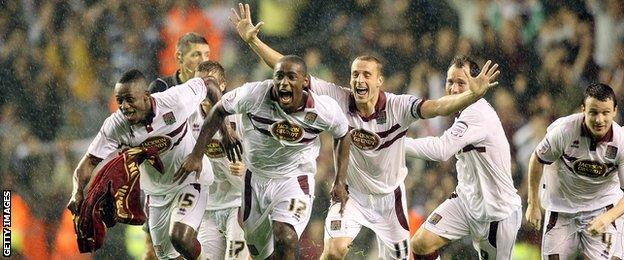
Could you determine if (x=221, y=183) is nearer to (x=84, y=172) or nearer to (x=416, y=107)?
(x=84, y=172)

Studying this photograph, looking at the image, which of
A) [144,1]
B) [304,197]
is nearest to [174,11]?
[144,1]

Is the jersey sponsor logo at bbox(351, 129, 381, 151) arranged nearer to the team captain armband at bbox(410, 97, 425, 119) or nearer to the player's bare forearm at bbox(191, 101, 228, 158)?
the team captain armband at bbox(410, 97, 425, 119)

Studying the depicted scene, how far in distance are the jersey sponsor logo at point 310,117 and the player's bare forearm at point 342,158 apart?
10.4 inches

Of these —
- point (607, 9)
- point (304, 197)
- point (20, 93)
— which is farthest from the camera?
point (20, 93)

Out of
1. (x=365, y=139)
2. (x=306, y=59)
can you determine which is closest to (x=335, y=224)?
(x=365, y=139)

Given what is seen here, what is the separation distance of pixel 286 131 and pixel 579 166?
2207mm

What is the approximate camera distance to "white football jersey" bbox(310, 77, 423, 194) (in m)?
9.97

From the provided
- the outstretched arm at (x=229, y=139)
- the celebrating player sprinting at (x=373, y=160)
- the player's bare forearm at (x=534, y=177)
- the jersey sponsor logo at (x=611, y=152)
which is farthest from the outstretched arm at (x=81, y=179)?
Answer: the jersey sponsor logo at (x=611, y=152)

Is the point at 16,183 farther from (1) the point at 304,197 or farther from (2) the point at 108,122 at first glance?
(1) the point at 304,197

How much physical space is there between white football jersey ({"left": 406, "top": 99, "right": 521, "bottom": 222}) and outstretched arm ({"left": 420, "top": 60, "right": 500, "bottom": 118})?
0.51m

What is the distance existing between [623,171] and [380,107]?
5.97 ft

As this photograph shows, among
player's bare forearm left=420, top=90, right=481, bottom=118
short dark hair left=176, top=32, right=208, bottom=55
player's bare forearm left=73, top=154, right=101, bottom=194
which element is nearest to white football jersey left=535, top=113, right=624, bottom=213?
player's bare forearm left=420, top=90, right=481, bottom=118

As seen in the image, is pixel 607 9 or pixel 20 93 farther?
pixel 20 93

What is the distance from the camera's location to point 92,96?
47.8ft
